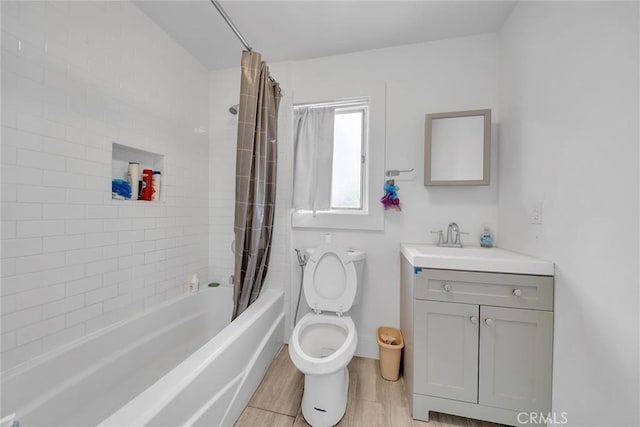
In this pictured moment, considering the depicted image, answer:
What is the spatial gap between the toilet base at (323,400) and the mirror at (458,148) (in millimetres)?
1373

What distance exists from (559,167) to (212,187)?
7.72 ft

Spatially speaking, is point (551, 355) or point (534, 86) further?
point (534, 86)

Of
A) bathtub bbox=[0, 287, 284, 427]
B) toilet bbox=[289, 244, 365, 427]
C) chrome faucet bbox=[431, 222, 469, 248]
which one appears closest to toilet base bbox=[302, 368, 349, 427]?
toilet bbox=[289, 244, 365, 427]

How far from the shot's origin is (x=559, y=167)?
3.59 ft

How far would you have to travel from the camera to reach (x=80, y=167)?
1.23 meters

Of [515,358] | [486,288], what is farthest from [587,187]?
[515,358]

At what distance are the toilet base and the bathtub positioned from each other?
39 centimetres

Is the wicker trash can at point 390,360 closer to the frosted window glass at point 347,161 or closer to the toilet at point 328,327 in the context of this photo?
the toilet at point 328,327

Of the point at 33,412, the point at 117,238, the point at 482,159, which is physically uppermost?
the point at 482,159

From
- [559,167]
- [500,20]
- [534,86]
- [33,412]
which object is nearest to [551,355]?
[559,167]

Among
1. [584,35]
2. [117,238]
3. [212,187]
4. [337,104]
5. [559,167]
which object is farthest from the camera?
[212,187]

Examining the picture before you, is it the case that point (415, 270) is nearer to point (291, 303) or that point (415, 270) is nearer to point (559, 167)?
point (559, 167)

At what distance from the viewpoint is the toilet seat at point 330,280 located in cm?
158

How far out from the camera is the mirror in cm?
158
